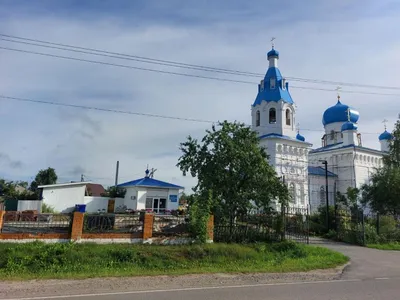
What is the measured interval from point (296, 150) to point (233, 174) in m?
26.9

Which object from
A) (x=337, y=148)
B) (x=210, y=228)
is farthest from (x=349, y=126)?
(x=210, y=228)

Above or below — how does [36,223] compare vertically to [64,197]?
below

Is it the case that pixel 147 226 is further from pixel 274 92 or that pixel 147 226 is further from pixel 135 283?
pixel 274 92

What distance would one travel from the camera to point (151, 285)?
8.75 metres

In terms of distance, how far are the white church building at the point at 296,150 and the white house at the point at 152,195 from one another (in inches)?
434

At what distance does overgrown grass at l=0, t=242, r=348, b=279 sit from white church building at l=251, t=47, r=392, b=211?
74.1ft

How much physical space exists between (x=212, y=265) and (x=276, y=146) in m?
28.2

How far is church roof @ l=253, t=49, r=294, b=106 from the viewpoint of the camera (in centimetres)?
3878

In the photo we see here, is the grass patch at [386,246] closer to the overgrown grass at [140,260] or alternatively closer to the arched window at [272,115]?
the overgrown grass at [140,260]

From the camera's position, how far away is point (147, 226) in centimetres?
1298

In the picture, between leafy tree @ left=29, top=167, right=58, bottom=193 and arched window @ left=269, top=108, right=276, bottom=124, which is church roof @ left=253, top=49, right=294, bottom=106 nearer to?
arched window @ left=269, top=108, right=276, bottom=124

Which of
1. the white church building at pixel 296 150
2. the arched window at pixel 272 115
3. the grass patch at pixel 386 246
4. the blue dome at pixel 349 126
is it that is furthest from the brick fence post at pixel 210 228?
the blue dome at pixel 349 126

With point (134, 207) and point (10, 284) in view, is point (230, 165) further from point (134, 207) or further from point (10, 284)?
point (134, 207)

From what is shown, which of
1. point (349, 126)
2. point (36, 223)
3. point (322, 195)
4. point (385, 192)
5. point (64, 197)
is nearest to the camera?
point (36, 223)
